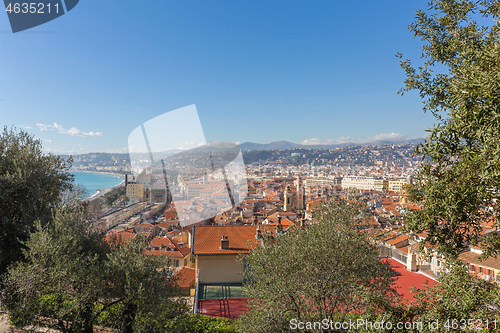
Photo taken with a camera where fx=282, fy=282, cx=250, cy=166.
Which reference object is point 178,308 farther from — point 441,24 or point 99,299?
point 441,24

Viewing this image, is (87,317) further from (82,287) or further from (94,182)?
(94,182)

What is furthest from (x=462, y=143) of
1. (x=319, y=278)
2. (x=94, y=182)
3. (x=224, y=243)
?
(x=94, y=182)

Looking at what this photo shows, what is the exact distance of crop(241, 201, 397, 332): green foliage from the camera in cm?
408

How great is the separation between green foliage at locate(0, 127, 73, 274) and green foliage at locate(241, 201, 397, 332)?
4670 mm

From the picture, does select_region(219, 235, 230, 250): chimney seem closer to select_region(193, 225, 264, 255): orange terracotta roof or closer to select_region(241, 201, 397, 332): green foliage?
select_region(193, 225, 264, 255): orange terracotta roof

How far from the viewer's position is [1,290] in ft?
16.8

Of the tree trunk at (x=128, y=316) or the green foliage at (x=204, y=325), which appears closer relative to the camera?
the tree trunk at (x=128, y=316)

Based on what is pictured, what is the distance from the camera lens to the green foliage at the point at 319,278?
408 centimetres

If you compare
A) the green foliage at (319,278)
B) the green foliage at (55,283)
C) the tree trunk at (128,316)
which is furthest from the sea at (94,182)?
the green foliage at (319,278)

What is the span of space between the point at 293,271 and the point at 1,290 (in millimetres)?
5289

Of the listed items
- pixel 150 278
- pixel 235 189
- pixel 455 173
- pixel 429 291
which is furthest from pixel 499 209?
pixel 235 189

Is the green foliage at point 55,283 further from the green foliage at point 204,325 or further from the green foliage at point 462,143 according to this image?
the green foliage at point 462,143

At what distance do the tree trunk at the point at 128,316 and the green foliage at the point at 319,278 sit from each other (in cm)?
205

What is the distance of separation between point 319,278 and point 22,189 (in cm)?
628
